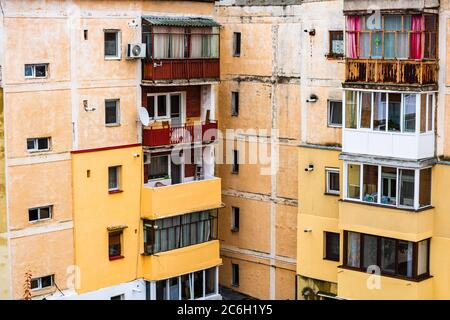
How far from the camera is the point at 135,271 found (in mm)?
39000

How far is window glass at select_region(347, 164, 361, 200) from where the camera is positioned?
36.4m

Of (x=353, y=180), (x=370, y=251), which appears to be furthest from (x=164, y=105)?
(x=370, y=251)

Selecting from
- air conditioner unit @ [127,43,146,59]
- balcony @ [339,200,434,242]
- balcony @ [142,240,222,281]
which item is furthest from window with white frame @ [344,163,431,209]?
air conditioner unit @ [127,43,146,59]

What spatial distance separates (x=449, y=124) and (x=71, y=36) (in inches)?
540

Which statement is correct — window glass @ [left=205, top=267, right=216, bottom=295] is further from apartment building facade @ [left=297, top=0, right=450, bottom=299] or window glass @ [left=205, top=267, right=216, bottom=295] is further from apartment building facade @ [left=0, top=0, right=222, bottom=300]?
apartment building facade @ [left=297, top=0, right=450, bottom=299]

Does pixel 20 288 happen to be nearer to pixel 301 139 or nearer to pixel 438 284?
pixel 301 139

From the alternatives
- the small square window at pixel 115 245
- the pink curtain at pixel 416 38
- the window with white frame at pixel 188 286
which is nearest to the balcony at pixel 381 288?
the window with white frame at pixel 188 286

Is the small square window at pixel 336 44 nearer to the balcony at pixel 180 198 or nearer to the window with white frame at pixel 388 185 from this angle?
the window with white frame at pixel 388 185

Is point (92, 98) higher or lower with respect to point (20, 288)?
higher

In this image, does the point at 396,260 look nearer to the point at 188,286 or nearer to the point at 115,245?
the point at 188,286

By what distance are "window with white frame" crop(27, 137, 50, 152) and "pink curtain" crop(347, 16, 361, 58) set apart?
442 inches

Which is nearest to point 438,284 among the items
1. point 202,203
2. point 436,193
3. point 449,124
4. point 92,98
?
point 436,193

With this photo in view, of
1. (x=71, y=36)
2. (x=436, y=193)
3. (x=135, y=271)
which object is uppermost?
(x=71, y=36)

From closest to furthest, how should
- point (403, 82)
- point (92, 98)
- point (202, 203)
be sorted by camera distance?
point (403, 82), point (92, 98), point (202, 203)
